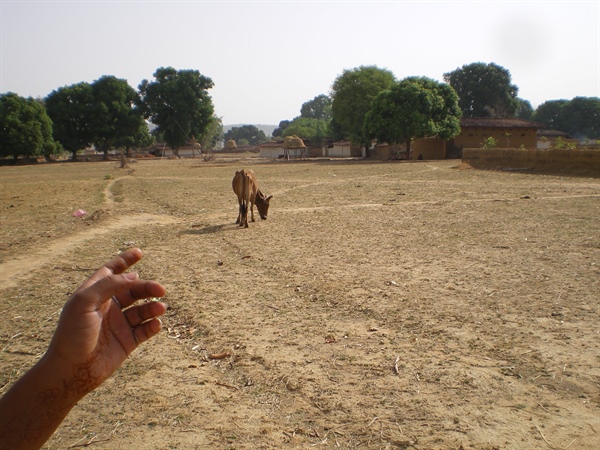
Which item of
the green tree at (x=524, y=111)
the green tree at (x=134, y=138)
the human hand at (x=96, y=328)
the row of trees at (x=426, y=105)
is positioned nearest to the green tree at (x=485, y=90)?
the row of trees at (x=426, y=105)

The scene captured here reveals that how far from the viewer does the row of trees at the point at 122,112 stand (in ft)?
227

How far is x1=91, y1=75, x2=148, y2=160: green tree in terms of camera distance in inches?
2766

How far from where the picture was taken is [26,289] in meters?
7.38

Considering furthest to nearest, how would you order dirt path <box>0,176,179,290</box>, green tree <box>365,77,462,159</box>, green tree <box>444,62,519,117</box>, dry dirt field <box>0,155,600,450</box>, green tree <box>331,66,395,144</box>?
green tree <box>444,62,519,117</box>, green tree <box>331,66,395,144</box>, green tree <box>365,77,462,159</box>, dirt path <box>0,176,179,290</box>, dry dirt field <box>0,155,600,450</box>

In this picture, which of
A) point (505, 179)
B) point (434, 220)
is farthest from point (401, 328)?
point (505, 179)

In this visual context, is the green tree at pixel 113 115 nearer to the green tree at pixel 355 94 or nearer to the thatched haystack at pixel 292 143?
the thatched haystack at pixel 292 143

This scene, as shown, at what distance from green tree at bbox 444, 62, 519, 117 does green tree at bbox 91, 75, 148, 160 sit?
1901 inches

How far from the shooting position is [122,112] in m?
72.7

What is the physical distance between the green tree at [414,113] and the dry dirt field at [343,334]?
35531 mm

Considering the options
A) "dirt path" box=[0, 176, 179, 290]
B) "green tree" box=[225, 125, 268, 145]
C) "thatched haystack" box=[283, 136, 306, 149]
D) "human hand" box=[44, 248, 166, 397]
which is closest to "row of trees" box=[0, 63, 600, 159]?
"thatched haystack" box=[283, 136, 306, 149]

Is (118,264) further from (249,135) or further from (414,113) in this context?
(249,135)

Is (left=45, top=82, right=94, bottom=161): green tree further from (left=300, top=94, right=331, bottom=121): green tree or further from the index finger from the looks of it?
(left=300, top=94, right=331, bottom=121): green tree

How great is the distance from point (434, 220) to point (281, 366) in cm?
849

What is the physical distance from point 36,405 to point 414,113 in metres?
46.9
